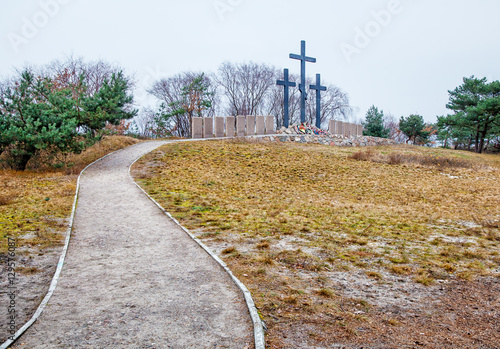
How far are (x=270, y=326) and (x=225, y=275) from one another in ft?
4.53

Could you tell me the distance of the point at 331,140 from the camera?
28234 millimetres

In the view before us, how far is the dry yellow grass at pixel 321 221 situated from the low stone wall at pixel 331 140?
6.67 metres

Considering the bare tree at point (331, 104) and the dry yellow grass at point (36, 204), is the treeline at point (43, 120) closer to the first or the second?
the dry yellow grass at point (36, 204)

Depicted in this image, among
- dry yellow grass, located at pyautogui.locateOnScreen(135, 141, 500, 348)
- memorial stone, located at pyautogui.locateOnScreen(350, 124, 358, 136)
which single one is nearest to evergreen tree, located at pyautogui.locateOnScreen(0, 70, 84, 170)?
dry yellow grass, located at pyautogui.locateOnScreen(135, 141, 500, 348)

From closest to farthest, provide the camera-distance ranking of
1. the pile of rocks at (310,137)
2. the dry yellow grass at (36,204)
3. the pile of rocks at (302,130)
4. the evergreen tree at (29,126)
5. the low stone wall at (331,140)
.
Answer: the dry yellow grass at (36,204)
the evergreen tree at (29,126)
the low stone wall at (331,140)
the pile of rocks at (310,137)
the pile of rocks at (302,130)

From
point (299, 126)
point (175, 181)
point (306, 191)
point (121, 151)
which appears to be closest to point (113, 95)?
point (121, 151)

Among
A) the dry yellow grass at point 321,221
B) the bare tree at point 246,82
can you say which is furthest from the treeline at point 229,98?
the dry yellow grass at point 321,221

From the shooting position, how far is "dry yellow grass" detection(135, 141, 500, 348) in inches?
169

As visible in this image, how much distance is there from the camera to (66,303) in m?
3.85

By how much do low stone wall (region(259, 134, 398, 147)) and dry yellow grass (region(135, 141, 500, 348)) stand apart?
6670 mm

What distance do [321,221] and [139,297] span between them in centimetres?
526

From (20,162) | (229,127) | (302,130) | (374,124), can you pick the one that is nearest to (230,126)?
(229,127)

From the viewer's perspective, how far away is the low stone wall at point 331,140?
2565 cm

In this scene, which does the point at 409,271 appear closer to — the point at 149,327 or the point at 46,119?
the point at 149,327
